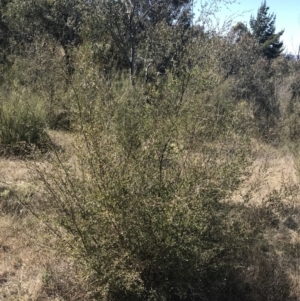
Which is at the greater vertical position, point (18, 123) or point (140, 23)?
point (140, 23)

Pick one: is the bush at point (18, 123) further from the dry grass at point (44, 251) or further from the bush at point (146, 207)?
the bush at point (146, 207)

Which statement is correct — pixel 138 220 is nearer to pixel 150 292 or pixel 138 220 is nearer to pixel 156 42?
pixel 150 292

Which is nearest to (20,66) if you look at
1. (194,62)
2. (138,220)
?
(194,62)

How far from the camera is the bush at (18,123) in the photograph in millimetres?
6355

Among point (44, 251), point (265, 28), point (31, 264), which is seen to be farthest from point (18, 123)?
point (265, 28)

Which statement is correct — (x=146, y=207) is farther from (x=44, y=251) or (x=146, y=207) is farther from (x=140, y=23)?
(x=140, y=23)

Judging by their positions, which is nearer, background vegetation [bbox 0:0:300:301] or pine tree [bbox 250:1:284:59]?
background vegetation [bbox 0:0:300:301]

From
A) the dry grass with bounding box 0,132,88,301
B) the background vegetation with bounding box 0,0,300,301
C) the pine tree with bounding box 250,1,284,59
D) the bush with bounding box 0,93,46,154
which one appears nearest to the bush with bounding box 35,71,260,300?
the background vegetation with bounding box 0,0,300,301

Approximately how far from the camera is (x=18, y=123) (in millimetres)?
6469

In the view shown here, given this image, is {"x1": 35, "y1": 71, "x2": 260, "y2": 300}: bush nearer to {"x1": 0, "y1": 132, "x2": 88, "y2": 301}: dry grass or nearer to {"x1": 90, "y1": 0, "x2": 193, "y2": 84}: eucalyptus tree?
{"x1": 0, "y1": 132, "x2": 88, "y2": 301}: dry grass

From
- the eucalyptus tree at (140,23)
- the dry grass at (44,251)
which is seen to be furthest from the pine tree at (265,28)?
the dry grass at (44,251)

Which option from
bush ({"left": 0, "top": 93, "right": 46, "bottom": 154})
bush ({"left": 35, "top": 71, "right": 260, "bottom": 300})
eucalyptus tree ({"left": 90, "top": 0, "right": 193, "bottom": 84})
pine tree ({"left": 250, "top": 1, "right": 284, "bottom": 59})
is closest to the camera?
bush ({"left": 35, "top": 71, "right": 260, "bottom": 300})

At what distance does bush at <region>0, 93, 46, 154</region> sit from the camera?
20.9 ft

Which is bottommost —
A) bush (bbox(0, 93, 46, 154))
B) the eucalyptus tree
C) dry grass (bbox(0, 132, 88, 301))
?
dry grass (bbox(0, 132, 88, 301))
